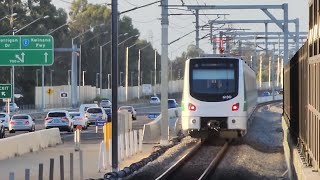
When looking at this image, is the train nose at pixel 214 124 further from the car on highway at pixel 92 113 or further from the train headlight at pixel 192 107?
the car on highway at pixel 92 113

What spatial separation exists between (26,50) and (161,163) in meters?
11.0

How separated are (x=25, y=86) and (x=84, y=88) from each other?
13.8 m

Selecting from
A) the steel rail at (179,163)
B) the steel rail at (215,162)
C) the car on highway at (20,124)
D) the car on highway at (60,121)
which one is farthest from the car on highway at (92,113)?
the steel rail at (215,162)

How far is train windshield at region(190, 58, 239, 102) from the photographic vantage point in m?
33.7

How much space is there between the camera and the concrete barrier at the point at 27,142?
33281 millimetres

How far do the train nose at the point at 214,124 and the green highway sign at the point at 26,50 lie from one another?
8034 mm

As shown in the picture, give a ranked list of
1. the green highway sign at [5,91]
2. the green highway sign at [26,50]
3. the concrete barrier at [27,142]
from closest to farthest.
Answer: the green highway sign at [5,91], the concrete barrier at [27,142], the green highway sign at [26,50]

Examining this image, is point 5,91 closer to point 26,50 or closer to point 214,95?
point 26,50

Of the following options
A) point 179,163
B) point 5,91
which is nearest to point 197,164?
point 179,163

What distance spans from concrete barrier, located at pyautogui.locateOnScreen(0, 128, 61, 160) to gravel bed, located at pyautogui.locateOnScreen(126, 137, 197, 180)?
599 cm

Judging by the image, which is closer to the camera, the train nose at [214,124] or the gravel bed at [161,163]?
the gravel bed at [161,163]

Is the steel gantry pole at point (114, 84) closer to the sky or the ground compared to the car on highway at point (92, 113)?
closer to the sky

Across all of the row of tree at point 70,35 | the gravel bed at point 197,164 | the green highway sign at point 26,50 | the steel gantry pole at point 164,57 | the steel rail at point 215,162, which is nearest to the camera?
the steel rail at point 215,162

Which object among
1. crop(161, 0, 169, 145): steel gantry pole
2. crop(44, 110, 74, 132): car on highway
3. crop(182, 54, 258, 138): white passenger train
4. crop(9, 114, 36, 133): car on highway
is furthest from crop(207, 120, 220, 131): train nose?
crop(9, 114, 36, 133): car on highway
